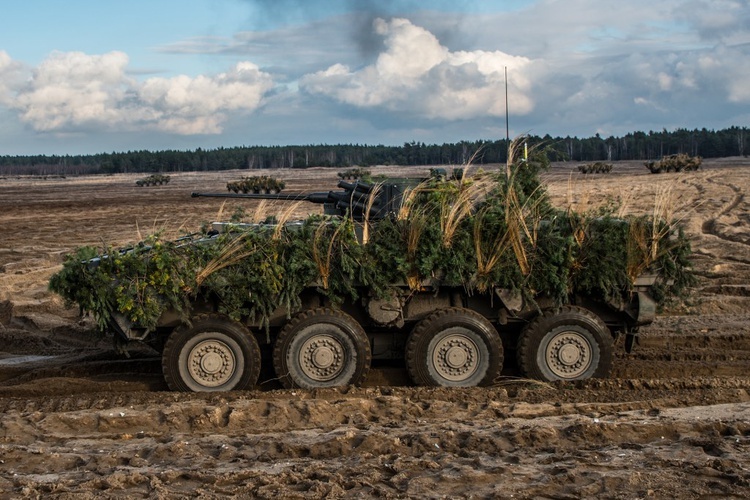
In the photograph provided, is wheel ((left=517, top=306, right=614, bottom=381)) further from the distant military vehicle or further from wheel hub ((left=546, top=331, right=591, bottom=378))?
the distant military vehicle

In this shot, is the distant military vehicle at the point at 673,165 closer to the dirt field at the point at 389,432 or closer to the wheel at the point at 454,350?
the dirt field at the point at 389,432

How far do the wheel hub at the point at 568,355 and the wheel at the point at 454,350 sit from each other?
20.8 inches

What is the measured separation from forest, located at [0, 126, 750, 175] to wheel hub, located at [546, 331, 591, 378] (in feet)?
323

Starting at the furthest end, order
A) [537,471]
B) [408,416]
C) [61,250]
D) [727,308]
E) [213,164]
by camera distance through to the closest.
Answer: [213,164] → [61,250] → [727,308] → [408,416] → [537,471]

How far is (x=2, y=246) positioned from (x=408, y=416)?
18164mm

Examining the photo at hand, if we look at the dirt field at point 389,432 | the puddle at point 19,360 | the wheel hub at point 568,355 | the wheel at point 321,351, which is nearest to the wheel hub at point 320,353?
the wheel at point 321,351

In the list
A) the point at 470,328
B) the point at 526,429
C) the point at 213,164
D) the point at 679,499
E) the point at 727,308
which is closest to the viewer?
the point at 679,499

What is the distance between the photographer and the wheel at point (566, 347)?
915 centimetres

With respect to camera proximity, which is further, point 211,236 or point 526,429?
point 211,236

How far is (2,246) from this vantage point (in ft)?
77.0

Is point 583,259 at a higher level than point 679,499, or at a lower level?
higher

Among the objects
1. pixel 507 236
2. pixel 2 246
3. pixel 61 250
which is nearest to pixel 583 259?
pixel 507 236

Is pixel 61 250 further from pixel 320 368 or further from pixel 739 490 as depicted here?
pixel 739 490

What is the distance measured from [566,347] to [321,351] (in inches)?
92.7
